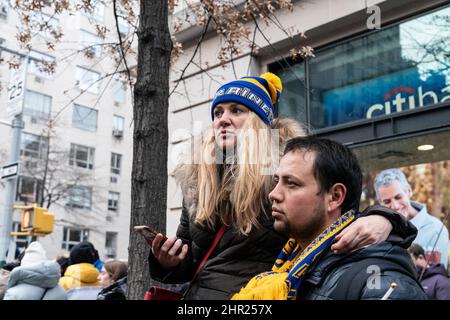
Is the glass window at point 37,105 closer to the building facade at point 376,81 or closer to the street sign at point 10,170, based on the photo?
the street sign at point 10,170

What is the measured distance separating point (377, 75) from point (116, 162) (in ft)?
108

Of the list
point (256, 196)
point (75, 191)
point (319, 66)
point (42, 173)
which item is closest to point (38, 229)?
point (319, 66)

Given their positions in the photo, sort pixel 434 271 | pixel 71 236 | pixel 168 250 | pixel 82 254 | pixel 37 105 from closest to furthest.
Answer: pixel 168 250 → pixel 434 271 → pixel 82 254 → pixel 37 105 → pixel 71 236

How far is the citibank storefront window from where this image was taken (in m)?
6.32

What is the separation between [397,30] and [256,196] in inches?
213

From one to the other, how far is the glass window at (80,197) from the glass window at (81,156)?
6.25 feet

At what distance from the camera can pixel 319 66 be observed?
753cm

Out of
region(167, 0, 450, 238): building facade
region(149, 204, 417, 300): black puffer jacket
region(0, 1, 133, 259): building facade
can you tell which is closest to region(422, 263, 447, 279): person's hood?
region(167, 0, 450, 238): building facade

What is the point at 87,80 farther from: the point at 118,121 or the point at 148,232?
the point at 118,121

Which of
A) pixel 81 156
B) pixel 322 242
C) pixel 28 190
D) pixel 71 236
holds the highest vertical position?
pixel 81 156

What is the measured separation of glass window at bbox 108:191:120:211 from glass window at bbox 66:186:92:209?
14.3ft

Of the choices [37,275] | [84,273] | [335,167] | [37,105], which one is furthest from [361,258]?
[37,105]

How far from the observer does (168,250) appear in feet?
7.09

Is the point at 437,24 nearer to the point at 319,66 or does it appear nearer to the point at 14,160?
the point at 319,66
